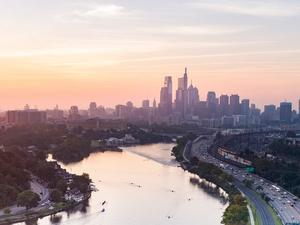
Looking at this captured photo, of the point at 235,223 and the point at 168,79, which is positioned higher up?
the point at 168,79

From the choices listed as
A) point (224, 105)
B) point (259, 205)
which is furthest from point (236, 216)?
point (224, 105)

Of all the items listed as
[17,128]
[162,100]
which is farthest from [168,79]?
[17,128]

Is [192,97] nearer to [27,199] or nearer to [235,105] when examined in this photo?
[235,105]

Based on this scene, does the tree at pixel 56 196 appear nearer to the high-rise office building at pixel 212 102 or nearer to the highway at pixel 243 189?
the highway at pixel 243 189

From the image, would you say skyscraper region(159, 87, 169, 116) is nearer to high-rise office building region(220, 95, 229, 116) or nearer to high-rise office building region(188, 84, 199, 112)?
high-rise office building region(188, 84, 199, 112)

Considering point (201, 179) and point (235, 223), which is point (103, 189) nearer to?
point (201, 179)

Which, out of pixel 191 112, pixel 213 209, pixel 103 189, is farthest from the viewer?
pixel 191 112

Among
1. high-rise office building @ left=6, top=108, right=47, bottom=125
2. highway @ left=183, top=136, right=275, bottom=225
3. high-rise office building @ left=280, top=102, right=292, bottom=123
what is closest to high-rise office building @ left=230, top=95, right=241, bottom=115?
high-rise office building @ left=280, top=102, right=292, bottom=123
